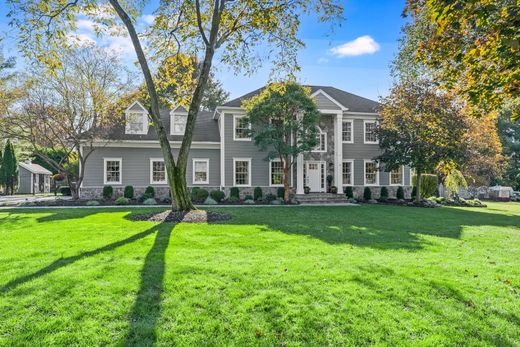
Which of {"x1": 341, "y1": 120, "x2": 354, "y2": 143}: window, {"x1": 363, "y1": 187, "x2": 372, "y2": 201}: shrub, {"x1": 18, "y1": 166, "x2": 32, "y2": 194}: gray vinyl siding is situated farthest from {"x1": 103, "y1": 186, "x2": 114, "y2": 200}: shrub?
{"x1": 18, "y1": 166, "x2": 32, "y2": 194}: gray vinyl siding

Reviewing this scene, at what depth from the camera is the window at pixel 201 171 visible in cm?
1995

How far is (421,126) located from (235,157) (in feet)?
36.2

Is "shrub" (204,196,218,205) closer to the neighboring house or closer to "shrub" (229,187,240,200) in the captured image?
"shrub" (229,187,240,200)

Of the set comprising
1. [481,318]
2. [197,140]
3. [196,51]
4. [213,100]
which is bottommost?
[481,318]

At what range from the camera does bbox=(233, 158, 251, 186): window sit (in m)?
20.0

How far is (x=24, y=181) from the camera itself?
114ft

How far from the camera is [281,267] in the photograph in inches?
201

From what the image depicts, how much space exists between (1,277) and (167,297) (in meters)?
2.62

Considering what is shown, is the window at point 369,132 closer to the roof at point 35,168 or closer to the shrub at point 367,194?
the shrub at point 367,194

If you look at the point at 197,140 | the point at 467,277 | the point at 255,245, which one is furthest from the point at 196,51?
the point at 467,277

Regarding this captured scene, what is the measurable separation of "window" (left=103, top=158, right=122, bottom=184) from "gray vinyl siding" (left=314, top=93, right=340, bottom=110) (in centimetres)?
1295

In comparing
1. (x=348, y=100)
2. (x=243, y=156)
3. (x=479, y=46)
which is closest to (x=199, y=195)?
(x=243, y=156)

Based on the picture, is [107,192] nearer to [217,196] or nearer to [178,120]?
[178,120]

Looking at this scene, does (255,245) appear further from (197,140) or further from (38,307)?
(197,140)
